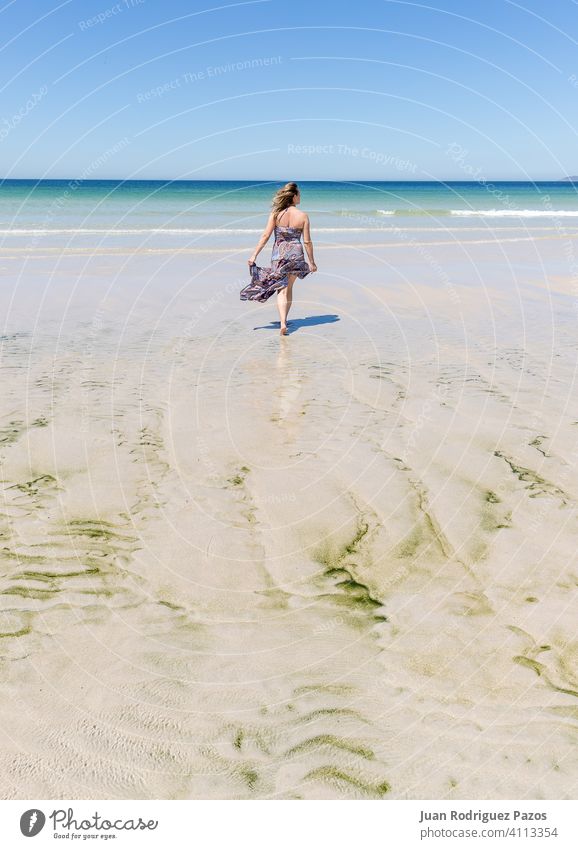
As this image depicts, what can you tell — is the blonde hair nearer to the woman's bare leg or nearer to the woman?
the woman

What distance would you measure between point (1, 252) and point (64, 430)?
1542 centimetres

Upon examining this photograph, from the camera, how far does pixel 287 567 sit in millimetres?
4414

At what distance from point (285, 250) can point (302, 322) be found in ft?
4.09

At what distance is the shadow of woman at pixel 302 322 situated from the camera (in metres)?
11.0

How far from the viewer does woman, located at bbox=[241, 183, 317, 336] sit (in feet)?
34.4

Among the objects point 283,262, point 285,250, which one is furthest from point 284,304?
point 285,250

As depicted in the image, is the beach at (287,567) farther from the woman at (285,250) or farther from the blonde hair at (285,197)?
the blonde hair at (285,197)

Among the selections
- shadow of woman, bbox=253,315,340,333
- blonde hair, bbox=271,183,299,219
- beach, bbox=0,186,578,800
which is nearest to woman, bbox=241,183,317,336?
blonde hair, bbox=271,183,299,219

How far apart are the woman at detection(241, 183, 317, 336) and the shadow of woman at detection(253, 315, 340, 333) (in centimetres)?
36

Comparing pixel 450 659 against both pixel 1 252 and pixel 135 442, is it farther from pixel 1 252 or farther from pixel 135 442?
pixel 1 252

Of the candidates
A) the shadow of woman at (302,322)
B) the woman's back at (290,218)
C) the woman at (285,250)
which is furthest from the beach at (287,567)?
the woman's back at (290,218)

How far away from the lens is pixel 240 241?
78.0 feet

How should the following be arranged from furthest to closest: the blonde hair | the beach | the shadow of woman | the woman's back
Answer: the shadow of woman → the woman's back → the blonde hair → the beach

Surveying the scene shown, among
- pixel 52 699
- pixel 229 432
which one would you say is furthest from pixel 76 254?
pixel 52 699
